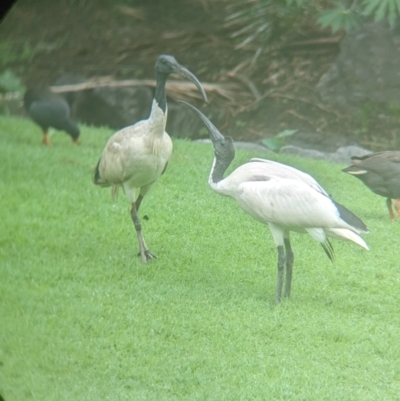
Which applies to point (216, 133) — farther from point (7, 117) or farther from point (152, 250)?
point (7, 117)

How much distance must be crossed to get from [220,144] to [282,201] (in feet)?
1.00

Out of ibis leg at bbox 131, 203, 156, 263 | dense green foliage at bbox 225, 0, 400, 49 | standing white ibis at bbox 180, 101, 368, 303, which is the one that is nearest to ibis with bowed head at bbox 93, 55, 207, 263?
ibis leg at bbox 131, 203, 156, 263

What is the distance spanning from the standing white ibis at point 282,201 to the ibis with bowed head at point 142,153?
17 centimetres

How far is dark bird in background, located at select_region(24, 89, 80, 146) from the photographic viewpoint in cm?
331

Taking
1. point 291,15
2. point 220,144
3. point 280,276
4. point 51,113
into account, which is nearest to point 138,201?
point 220,144

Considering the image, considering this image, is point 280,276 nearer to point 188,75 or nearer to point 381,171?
point 381,171

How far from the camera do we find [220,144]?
3152mm

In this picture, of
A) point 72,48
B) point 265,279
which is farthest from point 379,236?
point 72,48

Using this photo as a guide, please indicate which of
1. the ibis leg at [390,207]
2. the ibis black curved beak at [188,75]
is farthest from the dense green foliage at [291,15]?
the ibis leg at [390,207]

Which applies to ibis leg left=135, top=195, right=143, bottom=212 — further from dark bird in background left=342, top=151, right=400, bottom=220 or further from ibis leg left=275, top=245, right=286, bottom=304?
dark bird in background left=342, top=151, right=400, bottom=220

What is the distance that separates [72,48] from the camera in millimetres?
3418

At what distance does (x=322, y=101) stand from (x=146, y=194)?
0.73 m

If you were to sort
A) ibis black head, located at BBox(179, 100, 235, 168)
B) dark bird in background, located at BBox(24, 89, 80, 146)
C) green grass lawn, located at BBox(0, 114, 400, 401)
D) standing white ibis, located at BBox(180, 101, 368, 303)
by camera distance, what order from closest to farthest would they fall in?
green grass lawn, located at BBox(0, 114, 400, 401) < standing white ibis, located at BBox(180, 101, 368, 303) < ibis black head, located at BBox(179, 100, 235, 168) < dark bird in background, located at BBox(24, 89, 80, 146)

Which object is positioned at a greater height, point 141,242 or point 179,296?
point 141,242
